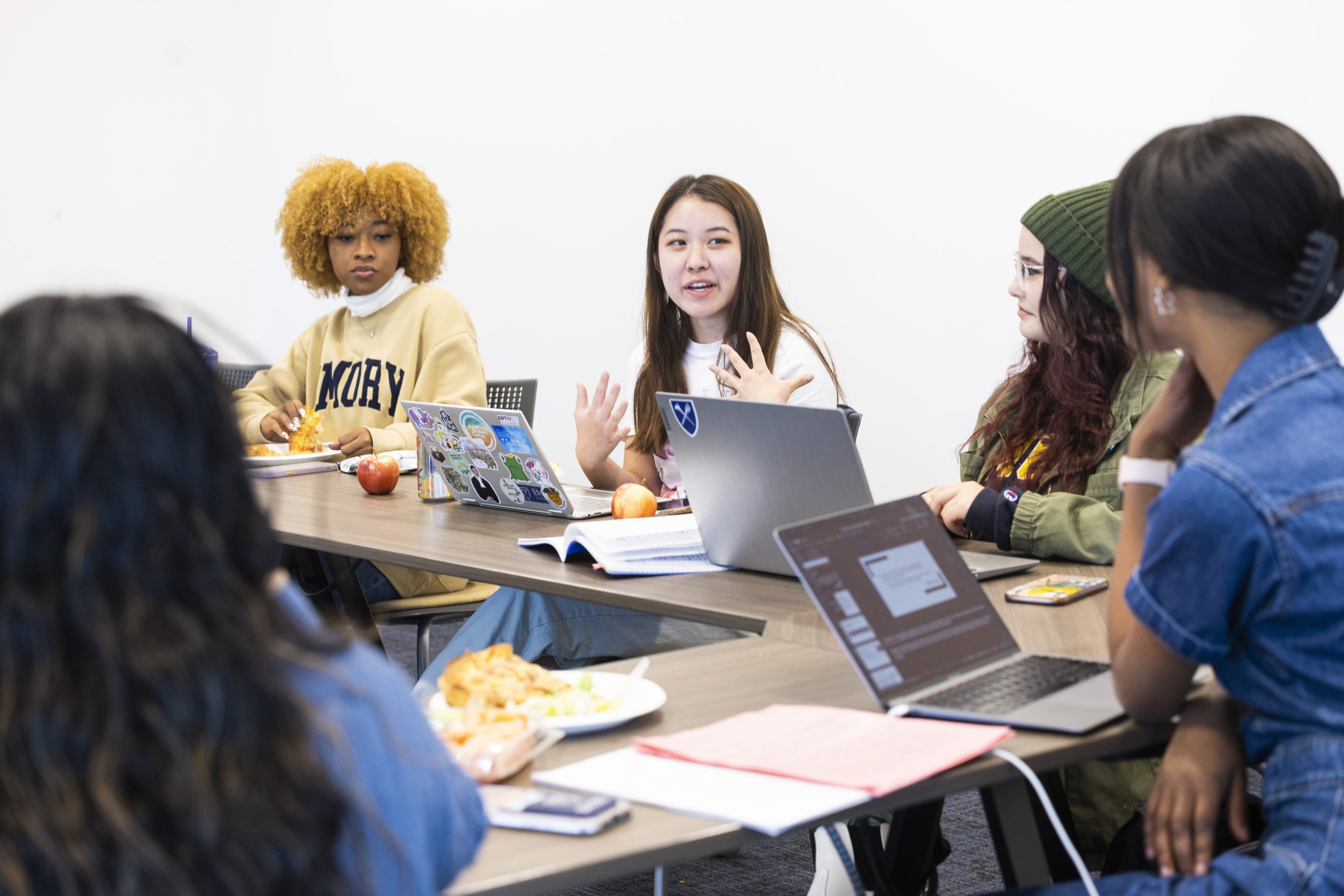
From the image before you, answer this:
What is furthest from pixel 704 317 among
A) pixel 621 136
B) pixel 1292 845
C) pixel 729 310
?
pixel 621 136

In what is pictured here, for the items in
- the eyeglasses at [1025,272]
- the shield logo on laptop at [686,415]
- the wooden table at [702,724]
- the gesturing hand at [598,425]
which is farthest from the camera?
the gesturing hand at [598,425]

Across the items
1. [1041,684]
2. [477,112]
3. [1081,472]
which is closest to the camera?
[1041,684]

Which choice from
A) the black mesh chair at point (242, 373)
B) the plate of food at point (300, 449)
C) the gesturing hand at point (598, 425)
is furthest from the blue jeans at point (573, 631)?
the black mesh chair at point (242, 373)

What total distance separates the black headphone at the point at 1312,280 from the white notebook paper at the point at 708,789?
543mm

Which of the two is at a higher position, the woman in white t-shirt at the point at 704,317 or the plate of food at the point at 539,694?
the woman in white t-shirt at the point at 704,317

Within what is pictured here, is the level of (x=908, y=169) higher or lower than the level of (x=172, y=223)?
higher

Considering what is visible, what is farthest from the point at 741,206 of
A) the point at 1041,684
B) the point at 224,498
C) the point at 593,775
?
the point at 224,498

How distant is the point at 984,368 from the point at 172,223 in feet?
13.6

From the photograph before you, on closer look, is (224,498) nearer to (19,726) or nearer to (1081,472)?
(19,726)

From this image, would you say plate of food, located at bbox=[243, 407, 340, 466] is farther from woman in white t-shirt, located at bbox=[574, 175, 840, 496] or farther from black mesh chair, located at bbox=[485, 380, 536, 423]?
woman in white t-shirt, located at bbox=[574, 175, 840, 496]

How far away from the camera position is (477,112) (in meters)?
5.23

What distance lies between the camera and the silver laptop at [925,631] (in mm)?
1178

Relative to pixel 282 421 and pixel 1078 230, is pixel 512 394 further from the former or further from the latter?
pixel 1078 230

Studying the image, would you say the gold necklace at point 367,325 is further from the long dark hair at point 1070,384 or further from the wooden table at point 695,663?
the long dark hair at point 1070,384
